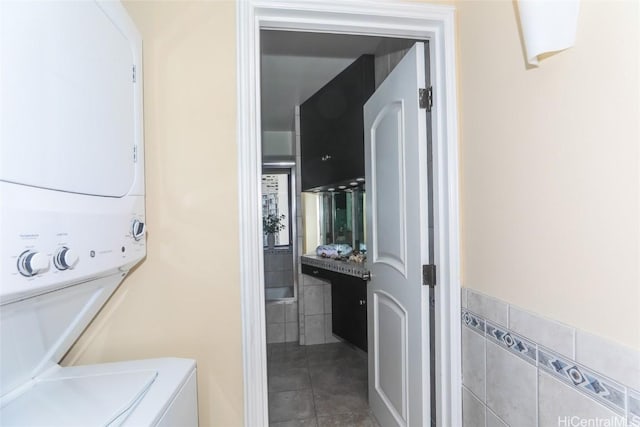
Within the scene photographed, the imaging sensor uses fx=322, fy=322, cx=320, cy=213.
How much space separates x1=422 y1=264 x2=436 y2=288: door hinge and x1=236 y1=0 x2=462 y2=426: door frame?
4cm

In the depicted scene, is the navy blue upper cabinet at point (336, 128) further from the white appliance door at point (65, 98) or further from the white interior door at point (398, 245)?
the white appliance door at point (65, 98)

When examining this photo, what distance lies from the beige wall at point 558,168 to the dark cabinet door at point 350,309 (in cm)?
153

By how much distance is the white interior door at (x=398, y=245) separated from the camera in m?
1.34

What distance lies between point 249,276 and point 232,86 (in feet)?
2.20

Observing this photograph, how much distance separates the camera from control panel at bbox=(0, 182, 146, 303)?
514mm

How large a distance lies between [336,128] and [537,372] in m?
2.11

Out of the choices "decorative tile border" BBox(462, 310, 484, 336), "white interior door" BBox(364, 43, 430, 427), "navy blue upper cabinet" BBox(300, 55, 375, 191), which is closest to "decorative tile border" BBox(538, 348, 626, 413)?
"decorative tile border" BBox(462, 310, 484, 336)

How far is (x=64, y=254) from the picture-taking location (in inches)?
24.7

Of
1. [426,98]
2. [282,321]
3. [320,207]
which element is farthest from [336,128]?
[282,321]

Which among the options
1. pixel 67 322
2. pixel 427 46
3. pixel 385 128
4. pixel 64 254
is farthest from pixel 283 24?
pixel 67 322

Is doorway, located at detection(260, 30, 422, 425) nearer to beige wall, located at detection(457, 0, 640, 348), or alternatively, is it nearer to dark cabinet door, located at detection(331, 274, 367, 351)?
dark cabinet door, located at detection(331, 274, 367, 351)

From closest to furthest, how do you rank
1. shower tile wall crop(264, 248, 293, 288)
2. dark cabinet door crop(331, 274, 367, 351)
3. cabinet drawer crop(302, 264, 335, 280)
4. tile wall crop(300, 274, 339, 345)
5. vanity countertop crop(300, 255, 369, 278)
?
vanity countertop crop(300, 255, 369, 278), dark cabinet door crop(331, 274, 367, 351), cabinet drawer crop(302, 264, 335, 280), tile wall crop(300, 274, 339, 345), shower tile wall crop(264, 248, 293, 288)

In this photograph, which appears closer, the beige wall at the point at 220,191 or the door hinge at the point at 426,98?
the beige wall at the point at 220,191

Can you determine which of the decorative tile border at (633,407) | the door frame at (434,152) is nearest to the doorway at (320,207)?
the door frame at (434,152)
